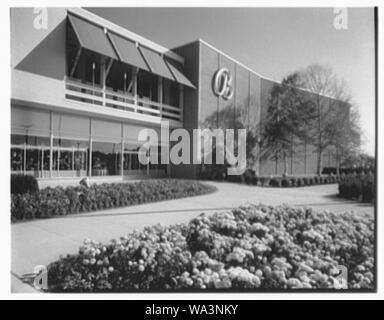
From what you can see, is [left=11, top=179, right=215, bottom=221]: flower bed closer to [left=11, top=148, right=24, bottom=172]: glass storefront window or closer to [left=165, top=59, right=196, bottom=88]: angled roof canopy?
[left=11, top=148, right=24, bottom=172]: glass storefront window

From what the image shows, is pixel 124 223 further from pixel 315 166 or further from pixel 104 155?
pixel 315 166

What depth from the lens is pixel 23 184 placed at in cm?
482

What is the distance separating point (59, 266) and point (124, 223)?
1.63 metres

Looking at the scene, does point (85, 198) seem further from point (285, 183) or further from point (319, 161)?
point (319, 161)

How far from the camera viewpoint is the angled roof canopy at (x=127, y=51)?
832cm

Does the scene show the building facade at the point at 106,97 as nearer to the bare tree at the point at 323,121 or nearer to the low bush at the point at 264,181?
the bare tree at the point at 323,121

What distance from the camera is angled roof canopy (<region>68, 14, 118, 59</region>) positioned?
7.09m

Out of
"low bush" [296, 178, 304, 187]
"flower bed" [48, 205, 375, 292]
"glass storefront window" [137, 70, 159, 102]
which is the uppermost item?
"glass storefront window" [137, 70, 159, 102]

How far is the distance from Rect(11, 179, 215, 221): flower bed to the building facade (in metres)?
1.88

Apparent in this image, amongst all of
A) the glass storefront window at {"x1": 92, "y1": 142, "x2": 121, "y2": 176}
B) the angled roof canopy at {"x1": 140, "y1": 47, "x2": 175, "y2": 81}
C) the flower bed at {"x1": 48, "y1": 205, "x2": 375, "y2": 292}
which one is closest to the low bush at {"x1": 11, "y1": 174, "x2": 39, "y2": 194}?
the flower bed at {"x1": 48, "y1": 205, "x2": 375, "y2": 292}

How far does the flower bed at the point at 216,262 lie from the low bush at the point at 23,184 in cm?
275

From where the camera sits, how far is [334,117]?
827 centimetres

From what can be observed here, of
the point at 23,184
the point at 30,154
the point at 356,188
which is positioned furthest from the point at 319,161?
the point at 30,154
